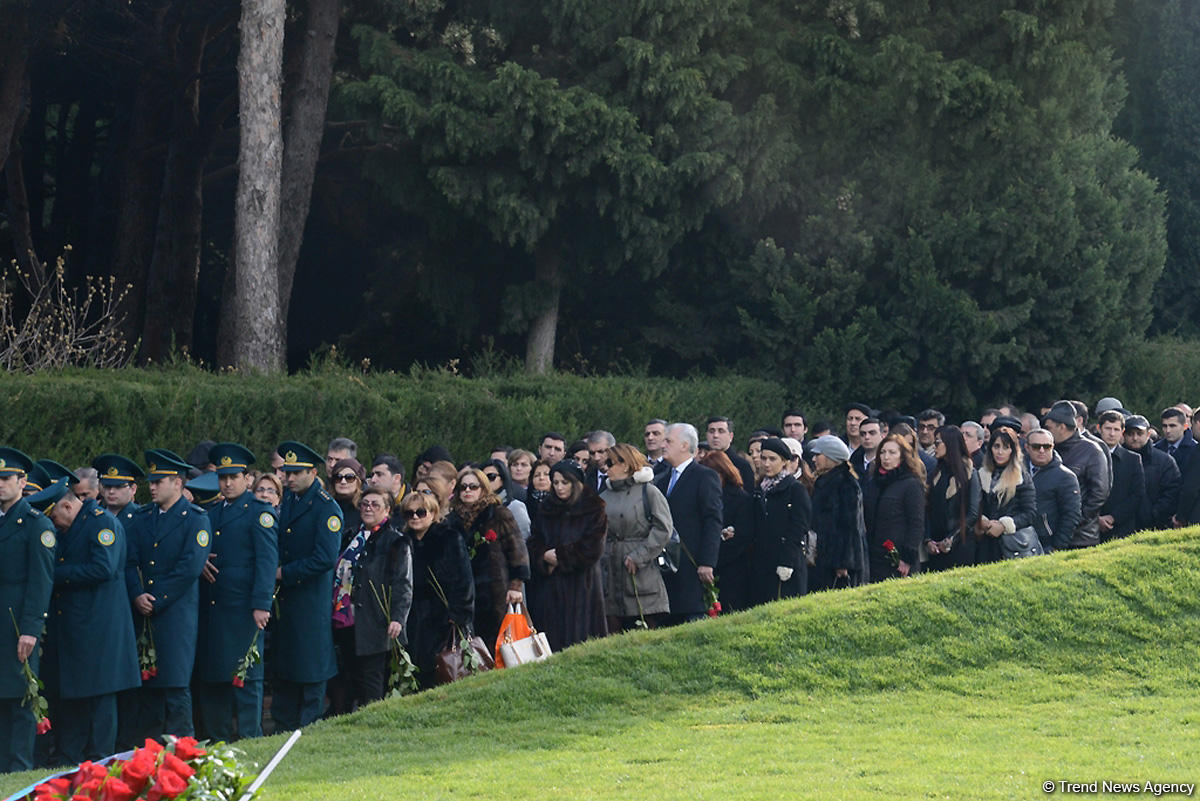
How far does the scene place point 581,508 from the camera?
11773 mm

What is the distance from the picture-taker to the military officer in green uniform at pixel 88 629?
9.98 meters

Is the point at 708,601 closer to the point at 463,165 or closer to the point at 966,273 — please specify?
the point at 463,165

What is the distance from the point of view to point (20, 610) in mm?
9797

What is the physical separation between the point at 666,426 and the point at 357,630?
4045mm

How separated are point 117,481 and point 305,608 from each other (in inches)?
60.7

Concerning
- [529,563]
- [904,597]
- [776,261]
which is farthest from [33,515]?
[776,261]

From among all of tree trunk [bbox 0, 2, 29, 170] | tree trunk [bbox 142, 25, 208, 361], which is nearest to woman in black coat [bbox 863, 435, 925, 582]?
tree trunk [bbox 0, 2, 29, 170]

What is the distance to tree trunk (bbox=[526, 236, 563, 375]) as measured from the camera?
2411 cm

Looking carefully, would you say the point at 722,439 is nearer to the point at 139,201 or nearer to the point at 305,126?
the point at 305,126

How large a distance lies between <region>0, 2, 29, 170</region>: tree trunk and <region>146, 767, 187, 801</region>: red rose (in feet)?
61.6

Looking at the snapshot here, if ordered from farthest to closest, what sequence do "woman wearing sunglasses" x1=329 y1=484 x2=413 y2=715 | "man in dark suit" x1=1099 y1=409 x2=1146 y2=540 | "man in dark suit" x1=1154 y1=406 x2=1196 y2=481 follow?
"man in dark suit" x1=1154 y1=406 x2=1196 y2=481
"man in dark suit" x1=1099 y1=409 x2=1146 y2=540
"woman wearing sunglasses" x1=329 y1=484 x2=413 y2=715

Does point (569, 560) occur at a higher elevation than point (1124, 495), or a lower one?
lower

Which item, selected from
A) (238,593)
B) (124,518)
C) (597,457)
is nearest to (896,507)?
(597,457)

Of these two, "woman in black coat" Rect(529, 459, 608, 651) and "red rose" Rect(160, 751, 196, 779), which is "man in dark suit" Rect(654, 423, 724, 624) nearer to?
"woman in black coat" Rect(529, 459, 608, 651)
